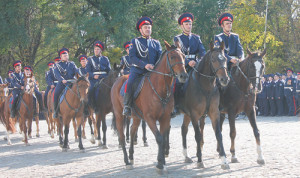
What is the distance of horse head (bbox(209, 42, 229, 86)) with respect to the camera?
7886 mm

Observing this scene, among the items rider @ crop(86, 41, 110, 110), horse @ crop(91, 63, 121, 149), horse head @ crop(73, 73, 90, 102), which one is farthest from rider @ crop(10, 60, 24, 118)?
horse head @ crop(73, 73, 90, 102)

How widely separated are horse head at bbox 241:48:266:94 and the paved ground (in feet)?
5.84

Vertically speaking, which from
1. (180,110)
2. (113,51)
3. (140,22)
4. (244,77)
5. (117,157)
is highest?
(113,51)

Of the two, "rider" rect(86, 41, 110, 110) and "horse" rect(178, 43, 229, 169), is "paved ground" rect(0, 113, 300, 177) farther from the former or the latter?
"rider" rect(86, 41, 110, 110)

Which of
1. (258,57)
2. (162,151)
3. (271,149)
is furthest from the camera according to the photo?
(271,149)

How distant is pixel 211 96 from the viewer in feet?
28.0

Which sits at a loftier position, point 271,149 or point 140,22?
point 140,22

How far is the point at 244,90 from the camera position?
30.3 ft

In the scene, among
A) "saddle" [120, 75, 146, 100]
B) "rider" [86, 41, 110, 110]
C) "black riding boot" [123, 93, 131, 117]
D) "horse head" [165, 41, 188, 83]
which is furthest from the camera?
"rider" [86, 41, 110, 110]

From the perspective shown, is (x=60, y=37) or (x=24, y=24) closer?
(x=60, y=37)

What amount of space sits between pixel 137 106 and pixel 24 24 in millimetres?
29250

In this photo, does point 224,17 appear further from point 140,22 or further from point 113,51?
point 113,51

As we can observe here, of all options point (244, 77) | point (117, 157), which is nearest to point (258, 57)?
point (244, 77)

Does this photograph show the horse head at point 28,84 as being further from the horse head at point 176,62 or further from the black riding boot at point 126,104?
the horse head at point 176,62
